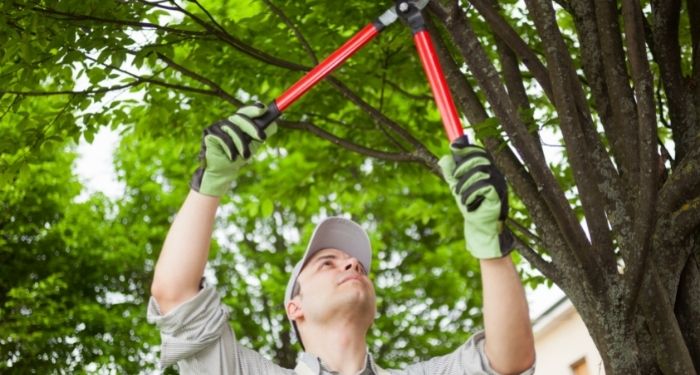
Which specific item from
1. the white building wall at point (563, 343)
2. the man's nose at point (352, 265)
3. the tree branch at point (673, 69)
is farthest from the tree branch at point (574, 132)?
the white building wall at point (563, 343)

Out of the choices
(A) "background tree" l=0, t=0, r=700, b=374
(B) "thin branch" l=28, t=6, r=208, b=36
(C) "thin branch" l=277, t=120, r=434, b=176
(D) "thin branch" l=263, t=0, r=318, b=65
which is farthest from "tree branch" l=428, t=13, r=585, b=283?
(B) "thin branch" l=28, t=6, r=208, b=36

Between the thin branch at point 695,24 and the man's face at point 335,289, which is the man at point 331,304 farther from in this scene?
the thin branch at point 695,24

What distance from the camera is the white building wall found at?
17156 millimetres

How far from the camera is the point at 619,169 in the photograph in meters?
4.46

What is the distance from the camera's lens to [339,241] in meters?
3.63

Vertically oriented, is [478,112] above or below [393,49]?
below

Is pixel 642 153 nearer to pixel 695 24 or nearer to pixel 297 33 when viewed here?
pixel 695 24

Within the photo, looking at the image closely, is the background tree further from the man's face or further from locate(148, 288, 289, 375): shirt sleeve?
locate(148, 288, 289, 375): shirt sleeve

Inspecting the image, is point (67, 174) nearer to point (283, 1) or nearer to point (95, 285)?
point (95, 285)

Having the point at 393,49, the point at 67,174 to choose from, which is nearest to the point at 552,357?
the point at 67,174

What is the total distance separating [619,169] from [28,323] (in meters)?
11.0

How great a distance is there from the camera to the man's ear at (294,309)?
3463mm

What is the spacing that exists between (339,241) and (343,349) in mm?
505

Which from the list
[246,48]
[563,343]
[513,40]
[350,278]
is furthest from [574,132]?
[563,343]
